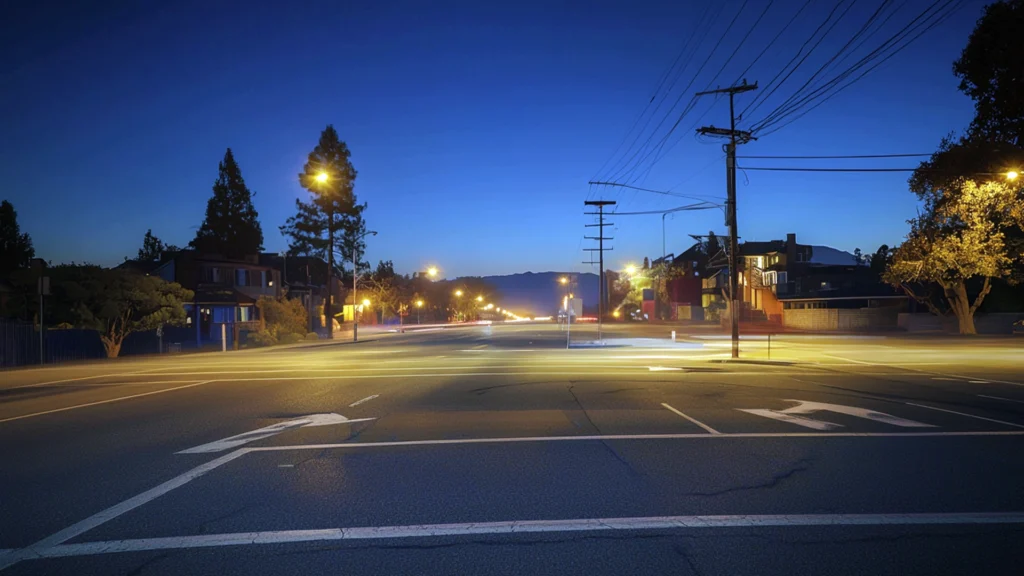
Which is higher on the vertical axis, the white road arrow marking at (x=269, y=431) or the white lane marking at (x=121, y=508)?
the white lane marking at (x=121, y=508)

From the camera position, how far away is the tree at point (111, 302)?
1309 inches

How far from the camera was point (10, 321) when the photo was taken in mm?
29984

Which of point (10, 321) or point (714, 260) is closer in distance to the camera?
point (10, 321)

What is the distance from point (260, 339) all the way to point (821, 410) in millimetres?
39393

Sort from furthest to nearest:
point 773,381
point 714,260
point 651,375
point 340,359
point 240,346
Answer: point 714,260
point 240,346
point 340,359
point 651,375
point 773,381

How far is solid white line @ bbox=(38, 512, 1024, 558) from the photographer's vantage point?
5594 millimetres

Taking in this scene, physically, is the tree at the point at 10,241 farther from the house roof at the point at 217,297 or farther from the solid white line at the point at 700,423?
the solid white line at the point at 700,423

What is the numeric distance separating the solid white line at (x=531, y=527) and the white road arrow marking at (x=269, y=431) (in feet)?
12.9

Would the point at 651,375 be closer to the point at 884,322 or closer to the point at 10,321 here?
the point at 10,321

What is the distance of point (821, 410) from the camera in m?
12.9

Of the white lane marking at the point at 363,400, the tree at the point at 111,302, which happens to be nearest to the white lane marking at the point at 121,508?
the white lane marking at the point at 363,400

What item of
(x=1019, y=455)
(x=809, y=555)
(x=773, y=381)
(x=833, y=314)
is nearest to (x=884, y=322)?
(x=833, y=314)

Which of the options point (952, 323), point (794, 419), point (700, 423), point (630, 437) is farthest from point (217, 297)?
point (952, 323)

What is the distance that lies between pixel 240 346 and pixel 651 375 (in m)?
31.8
